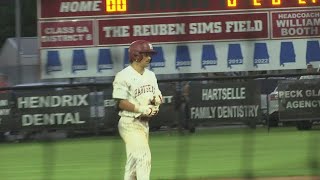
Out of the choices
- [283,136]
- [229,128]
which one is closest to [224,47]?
[283,136]

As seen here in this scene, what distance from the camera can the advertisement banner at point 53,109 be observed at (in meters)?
6.94

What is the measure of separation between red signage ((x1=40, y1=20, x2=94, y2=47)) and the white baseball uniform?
2888 millimetres

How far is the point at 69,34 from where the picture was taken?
956 centimetres

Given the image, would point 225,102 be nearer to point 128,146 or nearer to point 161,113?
point 161,113

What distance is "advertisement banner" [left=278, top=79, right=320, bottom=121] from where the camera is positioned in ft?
23.2

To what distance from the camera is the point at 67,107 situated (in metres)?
8.81

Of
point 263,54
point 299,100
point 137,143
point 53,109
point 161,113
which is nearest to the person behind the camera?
point 137,143

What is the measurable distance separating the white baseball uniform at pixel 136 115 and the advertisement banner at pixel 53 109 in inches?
51.4

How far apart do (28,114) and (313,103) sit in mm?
3146

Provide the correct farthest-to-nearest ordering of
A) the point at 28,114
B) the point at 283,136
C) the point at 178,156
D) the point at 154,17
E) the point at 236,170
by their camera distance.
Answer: the point at 154,17, the point at 283,136, the point at 178,156, the point at 236,170, the point at 28,114

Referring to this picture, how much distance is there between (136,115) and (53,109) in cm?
256

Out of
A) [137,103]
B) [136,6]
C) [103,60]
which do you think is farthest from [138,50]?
[136,6]

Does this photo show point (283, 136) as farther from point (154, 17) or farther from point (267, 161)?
point (154, 17)

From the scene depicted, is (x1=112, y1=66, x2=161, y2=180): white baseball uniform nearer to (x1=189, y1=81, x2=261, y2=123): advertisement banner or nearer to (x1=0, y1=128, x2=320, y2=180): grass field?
(x1=0, y1=128, x2=320, y2=180): grass field
